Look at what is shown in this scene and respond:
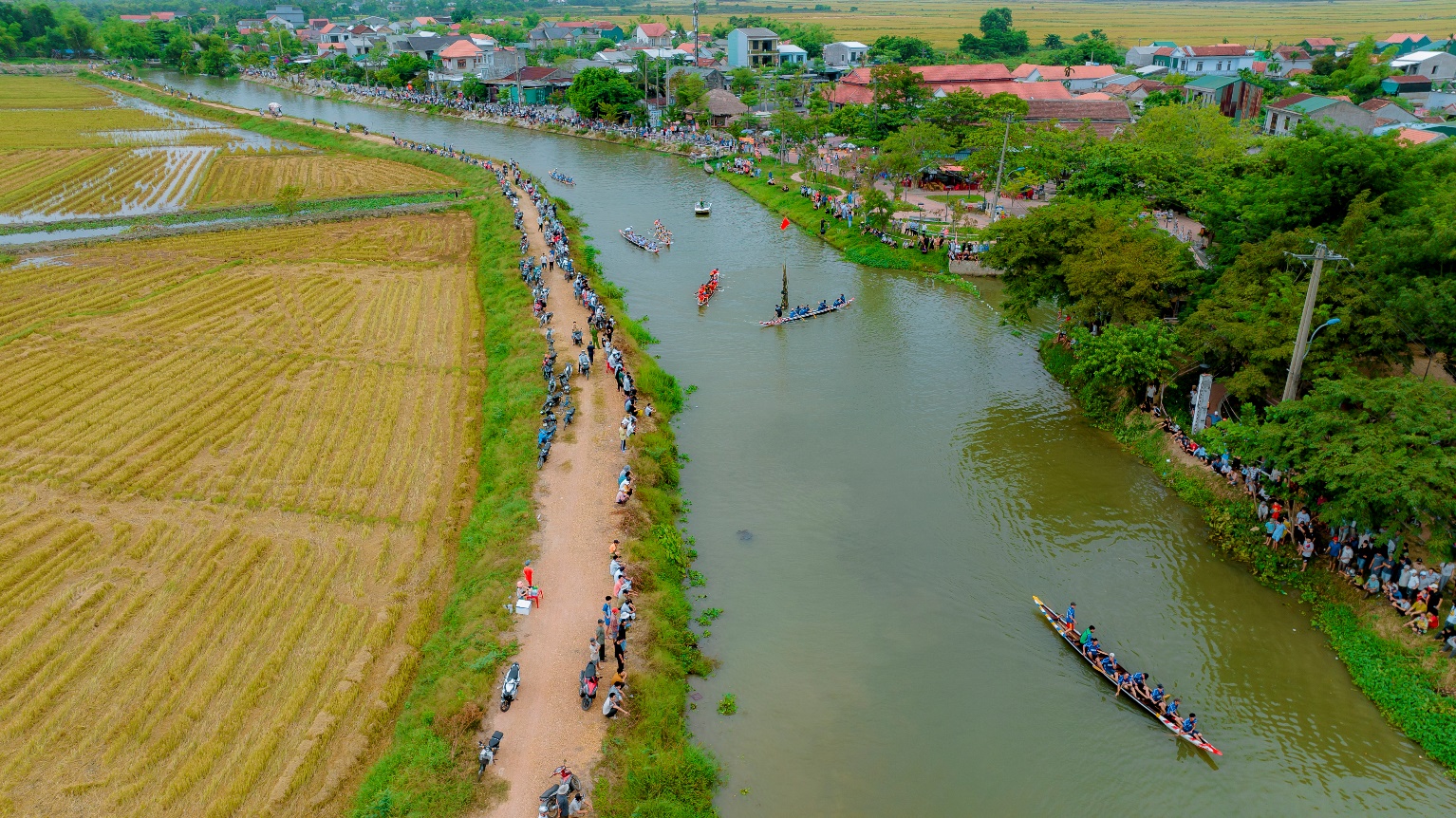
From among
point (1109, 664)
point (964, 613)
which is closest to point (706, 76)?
point (964, 613)

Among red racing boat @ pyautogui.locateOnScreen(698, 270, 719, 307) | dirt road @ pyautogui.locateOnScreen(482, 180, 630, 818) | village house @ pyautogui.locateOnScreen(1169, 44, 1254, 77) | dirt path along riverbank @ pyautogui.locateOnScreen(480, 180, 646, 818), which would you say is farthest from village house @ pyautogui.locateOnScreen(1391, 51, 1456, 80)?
dirt road @ pyautogui.locateOnScreen(482, 180, 630, 818)

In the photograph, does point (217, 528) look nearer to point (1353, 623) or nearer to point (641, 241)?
point (1353, 623)

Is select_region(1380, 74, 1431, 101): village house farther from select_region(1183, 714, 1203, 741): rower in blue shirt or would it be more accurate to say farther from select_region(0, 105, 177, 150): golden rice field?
select_region(0, 105, 177, 150): golden rice field

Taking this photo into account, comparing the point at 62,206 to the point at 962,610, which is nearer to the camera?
the point at 962,610

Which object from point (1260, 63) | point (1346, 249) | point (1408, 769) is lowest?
point (1408, 769)

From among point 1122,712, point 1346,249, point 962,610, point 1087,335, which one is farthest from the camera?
point 1087,335

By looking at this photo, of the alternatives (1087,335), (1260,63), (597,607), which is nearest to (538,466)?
(597,607)

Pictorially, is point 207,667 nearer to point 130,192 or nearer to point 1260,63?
point 130,192
